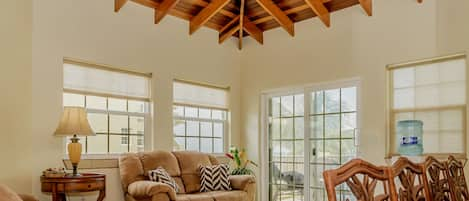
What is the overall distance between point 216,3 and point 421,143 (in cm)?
332

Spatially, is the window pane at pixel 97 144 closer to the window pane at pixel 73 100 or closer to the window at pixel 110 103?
the window at pixel 110 103

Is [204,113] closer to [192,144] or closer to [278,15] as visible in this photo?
[192,144]

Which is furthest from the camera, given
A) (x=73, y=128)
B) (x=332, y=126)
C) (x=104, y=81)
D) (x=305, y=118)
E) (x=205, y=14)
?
(x=305, y=118)

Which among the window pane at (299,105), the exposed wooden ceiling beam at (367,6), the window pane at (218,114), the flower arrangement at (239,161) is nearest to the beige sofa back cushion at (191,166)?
the flower arrangement at (239,161)

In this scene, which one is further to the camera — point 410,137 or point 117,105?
point 117,105

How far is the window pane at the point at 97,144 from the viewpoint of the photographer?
5148 mm

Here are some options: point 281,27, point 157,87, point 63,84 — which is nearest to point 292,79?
point 281,27

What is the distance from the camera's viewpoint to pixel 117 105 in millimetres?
5508

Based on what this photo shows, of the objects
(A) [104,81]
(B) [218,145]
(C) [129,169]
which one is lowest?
(C) [129,169]

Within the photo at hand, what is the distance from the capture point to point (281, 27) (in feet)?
22.0

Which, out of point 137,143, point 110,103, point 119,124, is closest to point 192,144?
point 137,143

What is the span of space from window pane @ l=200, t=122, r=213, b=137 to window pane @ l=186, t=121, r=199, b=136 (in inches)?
4.1

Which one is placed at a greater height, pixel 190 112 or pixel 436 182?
pixel 190 112

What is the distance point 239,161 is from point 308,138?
3.99ft
